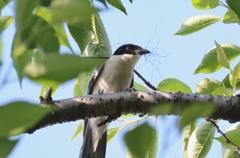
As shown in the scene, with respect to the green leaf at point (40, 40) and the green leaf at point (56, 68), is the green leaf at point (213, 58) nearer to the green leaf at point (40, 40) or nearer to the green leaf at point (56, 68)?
the green leaf at point (40, 40)

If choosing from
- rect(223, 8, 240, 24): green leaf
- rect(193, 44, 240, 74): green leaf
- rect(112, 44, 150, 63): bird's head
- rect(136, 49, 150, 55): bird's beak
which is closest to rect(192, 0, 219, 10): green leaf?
rect(223, 8, 240, 24): green leaf

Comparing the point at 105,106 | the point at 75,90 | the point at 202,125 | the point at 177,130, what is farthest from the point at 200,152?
the point at 177,130

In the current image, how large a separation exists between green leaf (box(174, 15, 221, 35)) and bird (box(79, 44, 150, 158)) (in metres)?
0.99

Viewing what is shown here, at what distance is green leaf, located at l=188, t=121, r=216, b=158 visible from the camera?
7.78ft

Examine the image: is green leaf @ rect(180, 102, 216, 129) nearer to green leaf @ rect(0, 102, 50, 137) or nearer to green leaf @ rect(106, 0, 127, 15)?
green leaf @ rect(0, 102, 50, 137)

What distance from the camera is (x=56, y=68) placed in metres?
0.42

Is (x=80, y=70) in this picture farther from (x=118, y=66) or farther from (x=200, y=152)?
(x=118, y=66)

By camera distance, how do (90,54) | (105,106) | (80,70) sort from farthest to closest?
(90,54), (105,106), (80,70)

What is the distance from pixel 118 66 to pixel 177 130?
3.43m

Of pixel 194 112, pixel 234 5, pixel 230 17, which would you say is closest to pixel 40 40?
pixel 194 112

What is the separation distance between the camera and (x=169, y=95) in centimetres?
199

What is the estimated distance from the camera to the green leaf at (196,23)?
258 cm

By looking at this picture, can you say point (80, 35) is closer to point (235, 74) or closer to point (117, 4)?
point (117, 4)

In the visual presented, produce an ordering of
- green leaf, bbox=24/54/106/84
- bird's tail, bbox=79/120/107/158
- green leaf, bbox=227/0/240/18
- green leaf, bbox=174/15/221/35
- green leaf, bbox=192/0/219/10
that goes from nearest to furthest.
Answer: green leaf, bbox=24/54/106/84 < green leaf, bbox=227/0/240/18 < green leaf, bbox=192/0/219/10 < green leaf, bbox=174/15/221/35 < bird's tail, bbox=79/120/107/158
